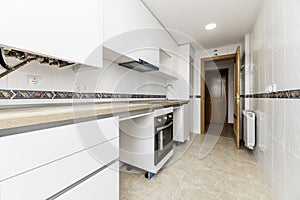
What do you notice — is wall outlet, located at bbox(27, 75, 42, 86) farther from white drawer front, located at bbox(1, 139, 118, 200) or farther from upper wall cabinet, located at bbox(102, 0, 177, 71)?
white drawer front, located at bbox(1, 139, 118, 200)

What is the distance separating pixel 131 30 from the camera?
164 centimetres

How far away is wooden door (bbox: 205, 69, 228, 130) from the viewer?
5527 millimetres

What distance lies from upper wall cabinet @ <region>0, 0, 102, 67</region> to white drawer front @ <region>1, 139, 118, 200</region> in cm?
60

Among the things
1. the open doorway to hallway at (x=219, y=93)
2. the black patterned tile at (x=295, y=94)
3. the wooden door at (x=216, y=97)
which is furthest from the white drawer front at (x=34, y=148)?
the wooden door at (x=216, y=97)

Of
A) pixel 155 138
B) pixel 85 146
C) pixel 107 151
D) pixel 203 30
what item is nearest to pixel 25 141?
pixel 85 146

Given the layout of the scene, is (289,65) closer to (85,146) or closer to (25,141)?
(85,146)

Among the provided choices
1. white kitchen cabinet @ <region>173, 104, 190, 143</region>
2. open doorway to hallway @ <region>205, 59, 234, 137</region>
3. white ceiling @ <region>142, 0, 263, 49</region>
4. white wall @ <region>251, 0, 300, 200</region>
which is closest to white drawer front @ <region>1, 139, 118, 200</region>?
white wall @ <region>251, 0, 300, 200</region>

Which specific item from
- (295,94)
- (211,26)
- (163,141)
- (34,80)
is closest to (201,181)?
(163,141)

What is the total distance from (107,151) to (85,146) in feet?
0.63

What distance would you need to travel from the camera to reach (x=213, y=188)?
152 cm

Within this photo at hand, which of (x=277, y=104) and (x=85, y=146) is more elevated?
(x=277, y=104)

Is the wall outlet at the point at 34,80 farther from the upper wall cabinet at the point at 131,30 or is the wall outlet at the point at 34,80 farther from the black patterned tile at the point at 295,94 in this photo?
the black patterned tile at the point at 295,94

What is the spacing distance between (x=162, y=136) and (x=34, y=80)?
4.50ft

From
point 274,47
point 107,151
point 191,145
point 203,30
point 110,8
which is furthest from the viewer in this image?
point 191,145
